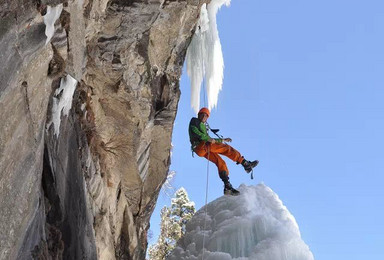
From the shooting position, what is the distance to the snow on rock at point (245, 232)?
9.26m

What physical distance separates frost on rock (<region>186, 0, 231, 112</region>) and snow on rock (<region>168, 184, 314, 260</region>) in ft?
7.15

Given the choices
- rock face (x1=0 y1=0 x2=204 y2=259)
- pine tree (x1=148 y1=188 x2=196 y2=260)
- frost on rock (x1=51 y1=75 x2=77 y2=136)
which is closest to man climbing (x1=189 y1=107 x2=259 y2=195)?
rock face (x1=0 y1=0 x2=204 y2=259)

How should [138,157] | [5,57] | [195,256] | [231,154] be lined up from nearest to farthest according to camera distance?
[5,57] < [138,157] < [231,154] < [195,256]

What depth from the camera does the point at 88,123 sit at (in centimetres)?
651

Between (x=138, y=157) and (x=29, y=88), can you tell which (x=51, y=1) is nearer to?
(x=29, y=88)

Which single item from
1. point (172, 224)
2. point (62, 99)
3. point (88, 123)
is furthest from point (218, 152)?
point (172, 224)

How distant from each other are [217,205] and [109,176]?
393 cm

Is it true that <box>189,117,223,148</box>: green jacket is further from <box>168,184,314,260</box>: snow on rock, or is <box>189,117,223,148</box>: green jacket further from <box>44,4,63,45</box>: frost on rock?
<box>44,4,63,45</box>: frost on rock

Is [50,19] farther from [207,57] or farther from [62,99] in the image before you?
[207,57]

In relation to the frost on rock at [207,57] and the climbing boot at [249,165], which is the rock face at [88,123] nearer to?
the climbing boot at [249,165]

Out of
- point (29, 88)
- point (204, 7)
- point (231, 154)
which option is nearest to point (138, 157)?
point (231, 154)

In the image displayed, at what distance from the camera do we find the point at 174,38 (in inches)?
286

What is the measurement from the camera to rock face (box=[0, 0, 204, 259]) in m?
3.58

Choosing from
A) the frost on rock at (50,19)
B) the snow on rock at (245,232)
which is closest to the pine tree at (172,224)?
the snow on rock at (245,232)
